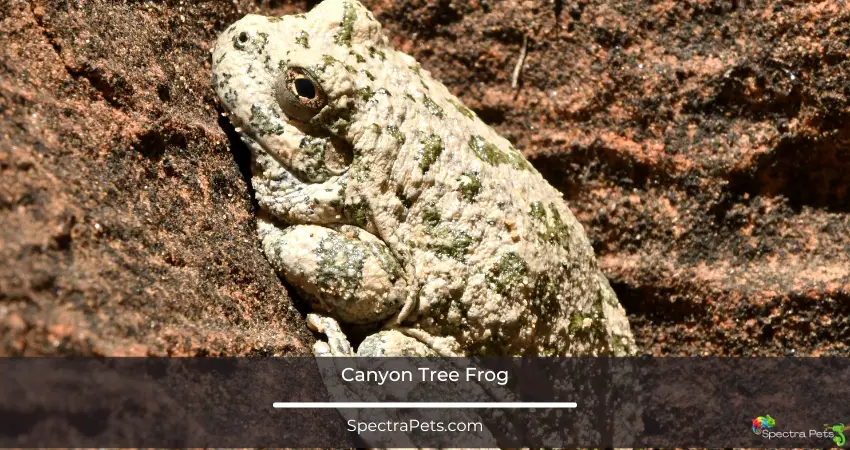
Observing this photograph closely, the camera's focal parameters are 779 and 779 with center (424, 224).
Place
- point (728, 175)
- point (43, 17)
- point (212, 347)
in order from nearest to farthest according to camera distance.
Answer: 1. point (212, 347)
2. point (43, 17)
3. point (728, 175)

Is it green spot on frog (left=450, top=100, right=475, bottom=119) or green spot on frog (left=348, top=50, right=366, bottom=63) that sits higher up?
green spot on frog (left=450, top=100, right=475, bottom=119)

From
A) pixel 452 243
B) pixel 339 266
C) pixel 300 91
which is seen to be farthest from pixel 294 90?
pixel 452 243

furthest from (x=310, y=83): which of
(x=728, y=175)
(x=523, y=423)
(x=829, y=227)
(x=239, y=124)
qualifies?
(x=829, y=227)

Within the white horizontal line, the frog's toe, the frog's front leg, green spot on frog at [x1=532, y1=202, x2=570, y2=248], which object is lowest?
the white horizontal line

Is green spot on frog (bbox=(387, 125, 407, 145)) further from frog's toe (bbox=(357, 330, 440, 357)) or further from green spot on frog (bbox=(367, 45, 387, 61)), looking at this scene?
frog's toe (bbox=(357, 330, 440, 357))

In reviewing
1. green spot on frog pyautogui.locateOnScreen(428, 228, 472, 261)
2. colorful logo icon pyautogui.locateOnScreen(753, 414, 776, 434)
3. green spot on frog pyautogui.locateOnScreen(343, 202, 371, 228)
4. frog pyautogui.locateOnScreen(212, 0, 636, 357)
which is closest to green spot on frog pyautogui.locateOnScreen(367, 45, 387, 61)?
frog pyautogui.locateOnScreen(212, 0, 636, 357)

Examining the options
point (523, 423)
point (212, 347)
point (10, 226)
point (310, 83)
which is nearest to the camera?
point (10, 226)

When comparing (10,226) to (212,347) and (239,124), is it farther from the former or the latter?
(239,124)
